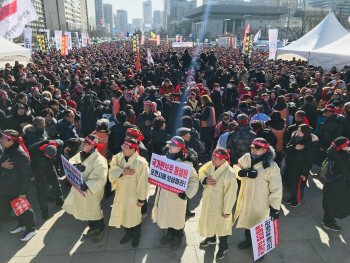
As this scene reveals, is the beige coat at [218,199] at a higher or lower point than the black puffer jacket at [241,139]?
lower

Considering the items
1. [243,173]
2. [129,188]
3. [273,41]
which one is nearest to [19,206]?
[129,188]

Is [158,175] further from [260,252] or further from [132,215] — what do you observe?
[260,252]

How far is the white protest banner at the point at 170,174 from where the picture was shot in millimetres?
3516

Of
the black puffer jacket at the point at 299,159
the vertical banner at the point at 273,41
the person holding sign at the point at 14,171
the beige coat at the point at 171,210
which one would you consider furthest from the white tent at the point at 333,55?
the person holding sign at the point at 14,171

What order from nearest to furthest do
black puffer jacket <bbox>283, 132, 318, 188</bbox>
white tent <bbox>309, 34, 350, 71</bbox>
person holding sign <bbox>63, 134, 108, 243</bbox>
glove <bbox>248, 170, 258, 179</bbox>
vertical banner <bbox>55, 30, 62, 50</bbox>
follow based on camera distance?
glove <bbox>248, 170, 258, 179</bbox>
person holding sign <bbox>63, 134, 108, 243</bbox>
black puffer jacket <bbox>283, 132, 318, 188</bbox>
white tent <bbox>309, 34, 350, 71</bbox>
vertical banner <bbox>55, 30, 62, 50</bbox>

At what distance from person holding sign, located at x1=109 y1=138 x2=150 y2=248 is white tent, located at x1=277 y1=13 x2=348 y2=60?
55.1 feet

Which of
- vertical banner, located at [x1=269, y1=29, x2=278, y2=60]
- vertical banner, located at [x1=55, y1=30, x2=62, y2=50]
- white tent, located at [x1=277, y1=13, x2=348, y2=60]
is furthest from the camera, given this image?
vertical banner, located at [x1=55, y1=30, x2=62, y2=50]

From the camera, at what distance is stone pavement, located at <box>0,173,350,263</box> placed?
3.87 metres

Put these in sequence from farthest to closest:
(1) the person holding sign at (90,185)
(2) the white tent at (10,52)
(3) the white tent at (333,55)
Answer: (3) the white tent at (333,55), (2) the white tent at (10,52), (1) the person holding sign at (90,185)

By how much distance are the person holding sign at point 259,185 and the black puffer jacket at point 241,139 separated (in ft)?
3.43

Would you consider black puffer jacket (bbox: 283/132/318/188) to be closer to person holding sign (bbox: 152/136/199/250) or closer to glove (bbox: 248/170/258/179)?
glove (bbox: 248/170/258/179)

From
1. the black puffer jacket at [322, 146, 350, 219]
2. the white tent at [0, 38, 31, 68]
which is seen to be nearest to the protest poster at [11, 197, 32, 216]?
the black puffer jacket at [322, 146, 350, 219]

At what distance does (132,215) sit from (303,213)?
Result: 3.34m

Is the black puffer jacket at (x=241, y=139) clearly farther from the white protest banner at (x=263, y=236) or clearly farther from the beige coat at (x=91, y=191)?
the beige coat at (x=91, y=191)
